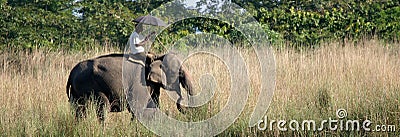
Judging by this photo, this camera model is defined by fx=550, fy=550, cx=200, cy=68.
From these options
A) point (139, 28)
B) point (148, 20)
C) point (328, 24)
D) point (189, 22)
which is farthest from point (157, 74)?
point (328, 24)

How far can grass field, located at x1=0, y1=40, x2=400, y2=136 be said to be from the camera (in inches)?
214

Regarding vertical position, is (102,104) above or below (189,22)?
below

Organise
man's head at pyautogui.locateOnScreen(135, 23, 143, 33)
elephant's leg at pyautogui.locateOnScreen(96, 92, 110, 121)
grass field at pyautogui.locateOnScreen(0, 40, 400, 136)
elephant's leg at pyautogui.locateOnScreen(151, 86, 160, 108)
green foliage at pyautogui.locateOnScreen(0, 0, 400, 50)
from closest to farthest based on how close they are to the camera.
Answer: grass field at pyautogui.locateOnScreen(0, 40, 400, 136)
elephant's leg at pyautogui.locateOnScreen(96, 92, 110, 121)
man's head at pyautogui.locateOnScreen(135, 23, 143, 33)
elephant's leg at pyautogui.locateOnScreen(151, 86, 160, 108)
green foliage at pyautogui.locateOnScreen(0, 0, 400, 50)

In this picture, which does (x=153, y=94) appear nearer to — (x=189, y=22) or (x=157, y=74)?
(x=157, y=74)

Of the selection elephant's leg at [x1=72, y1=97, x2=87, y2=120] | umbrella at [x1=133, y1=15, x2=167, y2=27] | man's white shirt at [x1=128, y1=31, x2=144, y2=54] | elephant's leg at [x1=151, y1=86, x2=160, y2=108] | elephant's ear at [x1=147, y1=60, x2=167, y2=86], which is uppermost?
umbrella at [x1=133, y1=15, x2=167, y2=27]

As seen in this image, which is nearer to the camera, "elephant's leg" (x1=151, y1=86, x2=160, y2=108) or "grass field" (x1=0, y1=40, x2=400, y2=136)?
"grass field" (x1=0, y1=40, x2=400, y2=136)

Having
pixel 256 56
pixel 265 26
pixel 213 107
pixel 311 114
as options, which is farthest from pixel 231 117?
pixel 265 26

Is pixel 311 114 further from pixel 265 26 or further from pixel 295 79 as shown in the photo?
pixel 265 26

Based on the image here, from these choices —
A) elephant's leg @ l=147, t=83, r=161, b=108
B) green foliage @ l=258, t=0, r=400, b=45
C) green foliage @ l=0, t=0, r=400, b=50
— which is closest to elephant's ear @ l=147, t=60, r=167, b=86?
elephant's leg @ l=147, t=83, r=161, b=108

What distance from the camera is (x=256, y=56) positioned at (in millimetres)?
8711

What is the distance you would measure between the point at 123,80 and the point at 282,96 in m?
1.87

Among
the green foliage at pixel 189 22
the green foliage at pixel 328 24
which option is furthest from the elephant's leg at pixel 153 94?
the green foliage at pixel 328 24

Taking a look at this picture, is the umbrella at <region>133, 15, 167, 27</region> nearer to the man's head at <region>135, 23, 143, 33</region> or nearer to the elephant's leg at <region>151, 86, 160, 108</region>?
the man's head at <region>135, 23, 143, 33</region>

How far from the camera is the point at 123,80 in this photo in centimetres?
590
